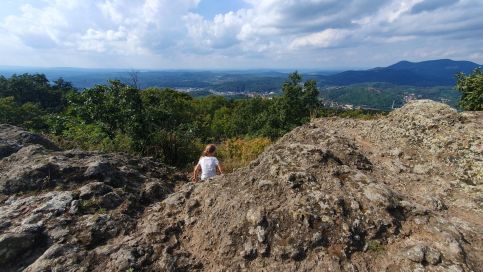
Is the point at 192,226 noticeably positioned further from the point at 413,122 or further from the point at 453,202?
the point at 413,122

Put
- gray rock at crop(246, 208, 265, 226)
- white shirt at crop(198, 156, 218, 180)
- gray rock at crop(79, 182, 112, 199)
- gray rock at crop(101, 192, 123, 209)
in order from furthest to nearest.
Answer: white shirt at crop(198, 156, 218, 180)
gray rock at crop(79, 182, 112, 199)
gray rock at crop(101, 192, 123, 209)
gray rock at crop(246, 208, 265, 226)

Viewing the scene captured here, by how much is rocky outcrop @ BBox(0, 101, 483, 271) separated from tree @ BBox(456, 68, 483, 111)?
14933 millimetres

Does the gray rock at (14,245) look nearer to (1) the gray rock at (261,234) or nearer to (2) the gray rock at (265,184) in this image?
(1) the gray rock at (261,234)

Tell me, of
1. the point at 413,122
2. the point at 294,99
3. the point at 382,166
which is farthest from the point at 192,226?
the point at 294,99

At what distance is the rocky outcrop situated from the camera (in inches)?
175

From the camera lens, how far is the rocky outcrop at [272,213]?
443cm

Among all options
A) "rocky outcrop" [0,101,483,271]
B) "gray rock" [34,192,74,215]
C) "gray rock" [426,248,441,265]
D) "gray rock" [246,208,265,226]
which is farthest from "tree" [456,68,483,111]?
"gray rock" [34,192,74,215]

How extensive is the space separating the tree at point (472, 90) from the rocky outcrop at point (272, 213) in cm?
1493

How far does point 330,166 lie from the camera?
5.72 meters

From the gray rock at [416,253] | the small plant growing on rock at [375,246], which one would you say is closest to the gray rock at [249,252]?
the small plant growing on rock at [375,246]

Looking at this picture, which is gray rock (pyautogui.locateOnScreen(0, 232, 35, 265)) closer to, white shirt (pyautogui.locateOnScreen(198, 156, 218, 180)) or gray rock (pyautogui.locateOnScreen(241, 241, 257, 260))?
gray rock (pyautogui.locateOnScreen(241, 241, 257, 260))

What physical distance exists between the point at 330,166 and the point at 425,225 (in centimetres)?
163

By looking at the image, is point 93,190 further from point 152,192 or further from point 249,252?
point 249,252

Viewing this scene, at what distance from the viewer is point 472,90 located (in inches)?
810
